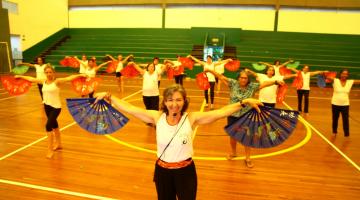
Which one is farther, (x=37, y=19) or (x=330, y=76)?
(x=37, y=19)

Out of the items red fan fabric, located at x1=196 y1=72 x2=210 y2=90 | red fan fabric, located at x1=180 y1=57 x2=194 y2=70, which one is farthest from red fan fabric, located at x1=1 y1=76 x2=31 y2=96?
red fan fabric, located at x1=180 y1=57 x2=194 y2=70

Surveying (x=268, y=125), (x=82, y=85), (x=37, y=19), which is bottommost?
(x=268, y=125)

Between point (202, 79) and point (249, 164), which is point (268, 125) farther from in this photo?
point (202, 79)

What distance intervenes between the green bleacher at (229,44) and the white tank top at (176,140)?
57.0ft

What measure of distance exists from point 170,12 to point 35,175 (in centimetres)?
2221

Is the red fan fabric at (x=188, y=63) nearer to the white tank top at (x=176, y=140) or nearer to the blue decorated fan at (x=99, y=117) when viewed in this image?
the blue decorated fan at (x=99, y=117)

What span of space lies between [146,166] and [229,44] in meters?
18.8

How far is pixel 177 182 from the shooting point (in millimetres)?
2852

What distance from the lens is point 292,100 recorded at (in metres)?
13.5

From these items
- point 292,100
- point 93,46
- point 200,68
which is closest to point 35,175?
point 292,100

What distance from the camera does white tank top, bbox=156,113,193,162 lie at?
2.85 m

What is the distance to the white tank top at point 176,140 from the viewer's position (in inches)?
112

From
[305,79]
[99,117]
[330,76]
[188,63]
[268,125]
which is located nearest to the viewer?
[268,125]

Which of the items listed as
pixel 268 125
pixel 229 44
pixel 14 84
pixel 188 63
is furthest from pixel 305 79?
pixel 229 44
